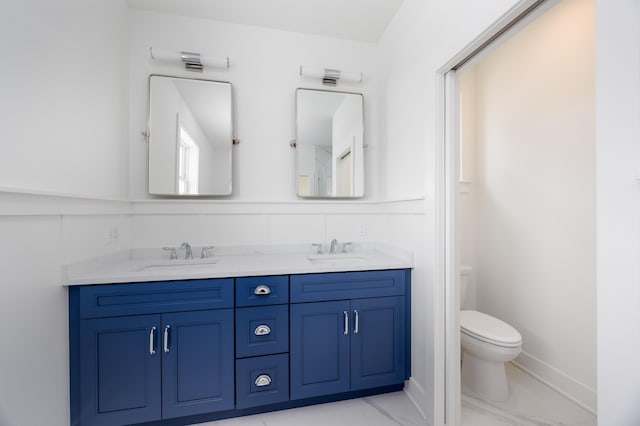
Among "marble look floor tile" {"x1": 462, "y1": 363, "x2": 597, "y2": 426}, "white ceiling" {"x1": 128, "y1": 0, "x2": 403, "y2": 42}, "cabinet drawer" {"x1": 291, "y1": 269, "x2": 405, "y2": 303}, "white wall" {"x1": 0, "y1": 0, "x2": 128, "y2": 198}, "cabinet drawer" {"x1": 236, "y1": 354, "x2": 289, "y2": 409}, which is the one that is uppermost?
"white ceiling" {"x1": 128, "y1": 0, "x2": 403, "y2": 42}

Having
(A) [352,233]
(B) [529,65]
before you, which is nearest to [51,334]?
(A) [352,233]

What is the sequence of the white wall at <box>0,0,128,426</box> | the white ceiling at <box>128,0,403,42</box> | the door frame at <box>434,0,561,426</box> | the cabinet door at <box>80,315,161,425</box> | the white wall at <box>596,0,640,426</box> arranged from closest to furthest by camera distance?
the white wall at <box>596,0,640,426</box>
the white wall at <box>0,0,128,426</box>
the cabinet door at <box>80,315,161,425</box>
the door frame at <box>434,0,561,426</box>
the white ceiling at <box>128,0,403,42</box>

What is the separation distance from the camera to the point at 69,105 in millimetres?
1267

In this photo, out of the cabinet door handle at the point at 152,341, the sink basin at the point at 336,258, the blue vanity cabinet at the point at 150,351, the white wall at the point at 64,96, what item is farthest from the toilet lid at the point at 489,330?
the white wall at the point at 64,96

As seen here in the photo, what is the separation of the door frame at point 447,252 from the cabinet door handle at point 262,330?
939 millimetres

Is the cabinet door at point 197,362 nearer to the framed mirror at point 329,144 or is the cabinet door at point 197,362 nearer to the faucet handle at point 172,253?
the faucet handle at point 172,253

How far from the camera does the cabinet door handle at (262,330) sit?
1.47 metres

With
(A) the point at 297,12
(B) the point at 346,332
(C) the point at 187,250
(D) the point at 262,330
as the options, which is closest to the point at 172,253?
(C) the point at 187,250

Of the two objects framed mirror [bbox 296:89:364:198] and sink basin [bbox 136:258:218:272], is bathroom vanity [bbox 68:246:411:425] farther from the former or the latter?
framed mirror [bbox 296:89:364:198]

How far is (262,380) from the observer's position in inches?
57.7

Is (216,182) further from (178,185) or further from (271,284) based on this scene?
(271,284)

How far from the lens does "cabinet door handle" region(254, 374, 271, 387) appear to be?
146 cm

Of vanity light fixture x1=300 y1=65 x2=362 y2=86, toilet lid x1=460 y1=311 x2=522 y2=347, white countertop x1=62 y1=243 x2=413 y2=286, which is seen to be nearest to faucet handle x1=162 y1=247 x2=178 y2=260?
white countertop x1=62 y1=243 x2=413 y2=286

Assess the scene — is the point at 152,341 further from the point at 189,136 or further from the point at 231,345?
the point at 189,136
